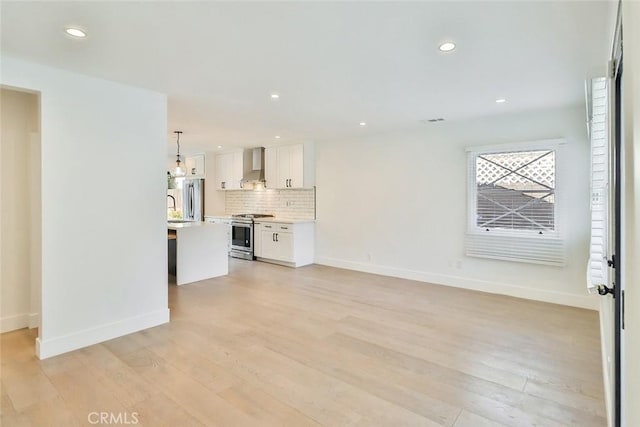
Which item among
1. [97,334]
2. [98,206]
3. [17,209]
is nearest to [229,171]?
[17,209]

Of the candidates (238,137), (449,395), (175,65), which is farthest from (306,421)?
(238,137)

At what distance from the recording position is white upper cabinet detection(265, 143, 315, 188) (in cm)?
690

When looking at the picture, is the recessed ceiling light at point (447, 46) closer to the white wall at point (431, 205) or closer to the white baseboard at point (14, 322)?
the white wall at point (431, 205)

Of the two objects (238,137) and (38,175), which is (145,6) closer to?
(38,175)

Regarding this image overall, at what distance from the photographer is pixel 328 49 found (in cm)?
257

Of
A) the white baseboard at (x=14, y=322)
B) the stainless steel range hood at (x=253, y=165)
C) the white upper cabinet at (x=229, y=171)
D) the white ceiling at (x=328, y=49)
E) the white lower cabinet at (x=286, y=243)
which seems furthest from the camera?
the white upper cabinet at (x=229, y=171)

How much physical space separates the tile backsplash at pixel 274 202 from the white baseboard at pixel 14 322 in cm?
467

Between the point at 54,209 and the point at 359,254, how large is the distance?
4569 mm

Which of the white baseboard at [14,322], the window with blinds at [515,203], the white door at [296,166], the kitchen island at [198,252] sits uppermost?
the white door at [296,166]

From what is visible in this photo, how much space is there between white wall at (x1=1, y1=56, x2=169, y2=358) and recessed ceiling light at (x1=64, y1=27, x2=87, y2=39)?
800 mm

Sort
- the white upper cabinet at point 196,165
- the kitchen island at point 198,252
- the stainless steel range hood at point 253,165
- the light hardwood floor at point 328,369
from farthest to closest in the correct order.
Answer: the white upper cabinet at point 196,165 < the stainless steel range hood at point 253,165 < the kitchen island at point 198,252 < the light hardwood floor at point 328,369

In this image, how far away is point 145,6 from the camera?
1998 mm

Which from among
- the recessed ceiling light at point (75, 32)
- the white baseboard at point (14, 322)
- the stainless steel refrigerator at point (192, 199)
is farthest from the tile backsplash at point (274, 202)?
the recessed ceiling light at point (75, 32)

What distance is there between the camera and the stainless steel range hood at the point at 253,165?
7.64 meters
